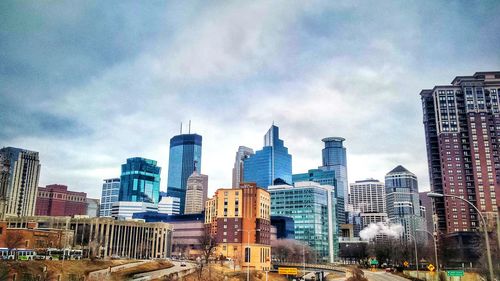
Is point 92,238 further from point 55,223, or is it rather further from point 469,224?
point 469,224

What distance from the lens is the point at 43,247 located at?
409ft

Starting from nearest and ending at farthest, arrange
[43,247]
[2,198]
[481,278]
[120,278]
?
[481,278], [120,278], [43,247], [2,198]

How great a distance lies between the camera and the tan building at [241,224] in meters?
168

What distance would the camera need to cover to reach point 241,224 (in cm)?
16900

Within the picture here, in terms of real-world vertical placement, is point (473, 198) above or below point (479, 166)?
below

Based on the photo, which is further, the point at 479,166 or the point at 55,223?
the point at 479,166

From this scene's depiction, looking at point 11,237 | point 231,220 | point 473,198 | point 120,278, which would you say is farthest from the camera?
point 473,198

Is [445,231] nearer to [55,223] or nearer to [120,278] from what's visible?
[120,278]

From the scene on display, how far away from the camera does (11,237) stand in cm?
10994

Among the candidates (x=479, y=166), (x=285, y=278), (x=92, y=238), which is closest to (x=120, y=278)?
(x=285, y=278)

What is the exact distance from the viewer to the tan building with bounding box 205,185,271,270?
550 ft

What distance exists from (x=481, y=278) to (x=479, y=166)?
123726 millimetres

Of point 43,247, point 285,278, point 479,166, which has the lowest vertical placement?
point 285,278

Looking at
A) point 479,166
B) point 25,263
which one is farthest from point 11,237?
point 479,166
